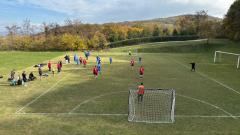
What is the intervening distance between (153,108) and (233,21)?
82.3 meters

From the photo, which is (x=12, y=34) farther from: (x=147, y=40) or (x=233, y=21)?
(x=233, y=21)

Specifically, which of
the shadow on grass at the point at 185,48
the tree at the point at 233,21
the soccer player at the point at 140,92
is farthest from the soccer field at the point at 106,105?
the tree at the point at 233,21

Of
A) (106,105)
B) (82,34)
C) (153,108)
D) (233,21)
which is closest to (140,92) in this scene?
(153,108)

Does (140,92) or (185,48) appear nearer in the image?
(140,92)

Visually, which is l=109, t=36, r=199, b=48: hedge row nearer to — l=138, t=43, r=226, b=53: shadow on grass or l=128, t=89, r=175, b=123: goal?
l=138, t=43, r=226, b=53: shadow on grass

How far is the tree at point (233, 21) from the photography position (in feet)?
300

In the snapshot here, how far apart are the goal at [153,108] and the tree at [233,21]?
74.2 meters

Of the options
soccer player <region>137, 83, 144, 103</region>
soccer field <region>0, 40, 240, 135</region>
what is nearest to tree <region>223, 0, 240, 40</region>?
soccer field <region>0, 40, 240, 135</region>

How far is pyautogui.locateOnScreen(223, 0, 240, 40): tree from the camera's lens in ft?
300

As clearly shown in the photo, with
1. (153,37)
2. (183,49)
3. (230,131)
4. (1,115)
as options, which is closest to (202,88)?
(230,131)

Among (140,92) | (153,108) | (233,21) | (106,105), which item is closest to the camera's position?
(153,108)

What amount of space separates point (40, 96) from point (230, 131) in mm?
16501

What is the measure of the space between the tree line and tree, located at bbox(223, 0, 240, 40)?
5.56 feet

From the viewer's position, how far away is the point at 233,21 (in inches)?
3701
